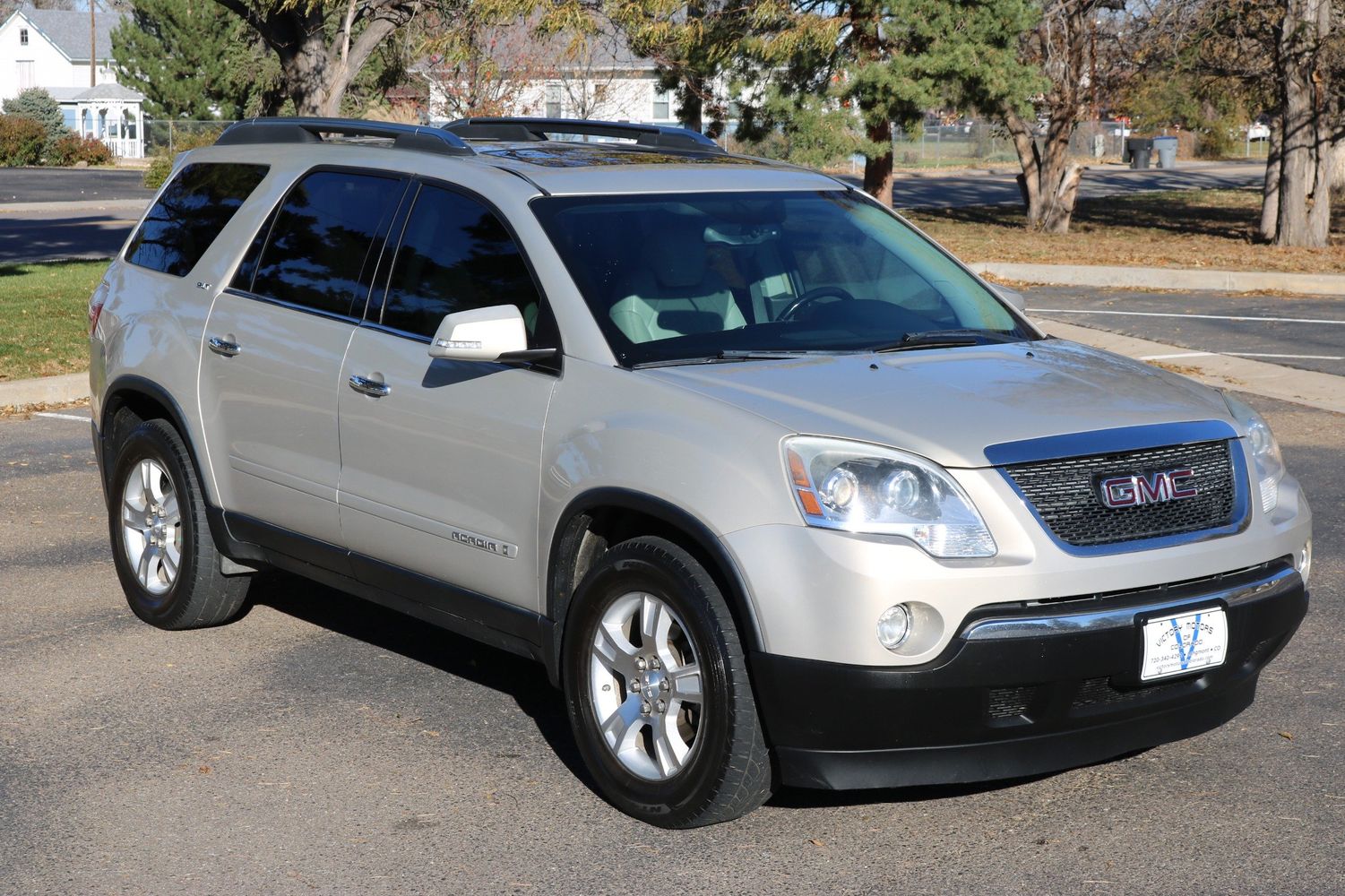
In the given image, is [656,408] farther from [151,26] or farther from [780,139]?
[151,26]

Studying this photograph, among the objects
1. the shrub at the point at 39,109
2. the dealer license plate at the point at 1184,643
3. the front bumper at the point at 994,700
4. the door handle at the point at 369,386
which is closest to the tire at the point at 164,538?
the door handle at the point at 369,386

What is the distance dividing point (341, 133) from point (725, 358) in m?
2.21

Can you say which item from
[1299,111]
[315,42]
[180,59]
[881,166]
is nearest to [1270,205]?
[1299,111]

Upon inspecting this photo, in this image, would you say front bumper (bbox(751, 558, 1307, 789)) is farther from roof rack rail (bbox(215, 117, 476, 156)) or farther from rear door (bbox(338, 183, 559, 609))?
roof rack rail (bbox(215, 117, 476, 156))

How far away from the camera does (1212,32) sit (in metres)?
23.9

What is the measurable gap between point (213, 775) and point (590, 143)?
281cm

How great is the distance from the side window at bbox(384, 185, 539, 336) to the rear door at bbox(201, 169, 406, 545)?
158 mm

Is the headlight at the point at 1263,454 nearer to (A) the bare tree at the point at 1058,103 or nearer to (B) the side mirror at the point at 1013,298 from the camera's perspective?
(B) the side mirror at the point at 1013,298

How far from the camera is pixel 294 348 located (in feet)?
18.6

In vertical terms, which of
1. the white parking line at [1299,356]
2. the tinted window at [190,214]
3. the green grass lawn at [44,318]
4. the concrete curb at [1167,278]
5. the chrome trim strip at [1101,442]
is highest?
the tinted window at [190,214]

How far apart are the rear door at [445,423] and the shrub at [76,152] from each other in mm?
55071

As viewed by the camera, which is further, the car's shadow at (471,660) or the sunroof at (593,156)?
the sunroof at (593,156)

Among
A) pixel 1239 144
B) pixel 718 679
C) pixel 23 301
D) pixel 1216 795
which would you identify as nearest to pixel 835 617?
pixel 718 679

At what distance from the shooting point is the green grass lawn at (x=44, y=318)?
1286 centimetres
